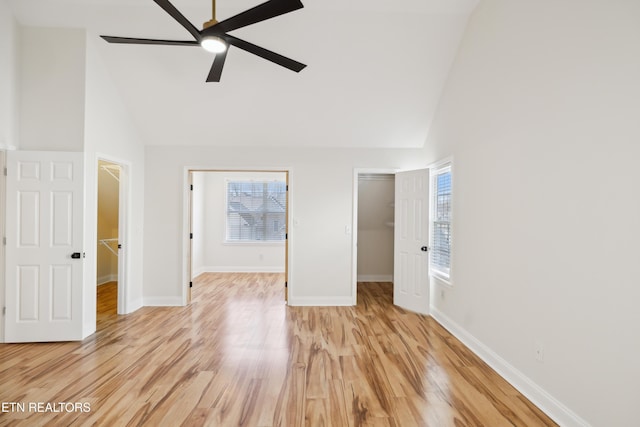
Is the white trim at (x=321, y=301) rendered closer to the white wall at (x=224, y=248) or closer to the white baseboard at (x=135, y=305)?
the white baseboard at (x=135, y=305)

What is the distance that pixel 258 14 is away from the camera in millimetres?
1954

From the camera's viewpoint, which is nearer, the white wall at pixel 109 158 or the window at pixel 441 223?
the white wall at pixel 109 158

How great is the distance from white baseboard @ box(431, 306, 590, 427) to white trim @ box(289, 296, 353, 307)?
1672mm

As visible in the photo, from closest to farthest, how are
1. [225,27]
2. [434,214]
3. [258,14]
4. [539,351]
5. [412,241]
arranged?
[258,14], [225,27], [539,351], [434,214], [412,241]

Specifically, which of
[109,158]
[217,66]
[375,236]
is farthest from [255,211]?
[217,66]

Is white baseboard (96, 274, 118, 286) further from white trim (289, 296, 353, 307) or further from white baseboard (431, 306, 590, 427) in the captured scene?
white baseboard (431, 306, 590, 427)

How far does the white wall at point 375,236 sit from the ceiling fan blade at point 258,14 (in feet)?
15.4

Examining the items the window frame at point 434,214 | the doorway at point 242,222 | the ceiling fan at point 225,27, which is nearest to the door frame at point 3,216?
the ceiling fan at point 225,27

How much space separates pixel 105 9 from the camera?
315 cm

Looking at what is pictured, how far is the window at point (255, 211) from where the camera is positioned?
7066 mm

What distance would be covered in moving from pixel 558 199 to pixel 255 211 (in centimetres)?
596

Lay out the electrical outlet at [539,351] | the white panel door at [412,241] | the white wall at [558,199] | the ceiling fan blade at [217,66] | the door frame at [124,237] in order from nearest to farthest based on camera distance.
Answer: the white wall at [558,199], the electrical outlet at [539,351], the ceiling fan blade at [217,66], the door frame at [124,237], the white panel door at [412,241]

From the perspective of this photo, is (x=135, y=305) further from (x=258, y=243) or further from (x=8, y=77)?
(x=8, y=77)

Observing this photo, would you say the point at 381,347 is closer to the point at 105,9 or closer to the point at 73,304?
the point at 73,304
